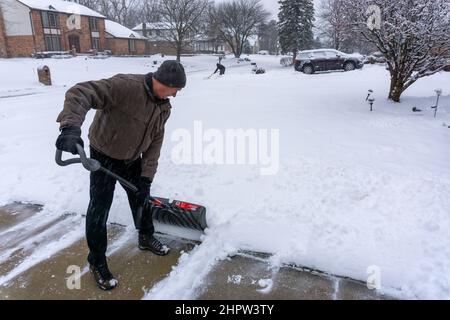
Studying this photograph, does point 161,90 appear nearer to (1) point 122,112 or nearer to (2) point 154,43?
(1) point 122,112

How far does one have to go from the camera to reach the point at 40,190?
411cm

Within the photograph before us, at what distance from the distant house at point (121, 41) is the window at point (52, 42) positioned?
6330mm

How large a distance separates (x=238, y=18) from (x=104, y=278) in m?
46.4

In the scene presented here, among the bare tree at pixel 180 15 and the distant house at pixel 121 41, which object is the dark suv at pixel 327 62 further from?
the distant house at pixel 121 41

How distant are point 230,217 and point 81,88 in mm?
1802

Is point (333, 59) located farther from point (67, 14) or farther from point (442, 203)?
point (67, 14)

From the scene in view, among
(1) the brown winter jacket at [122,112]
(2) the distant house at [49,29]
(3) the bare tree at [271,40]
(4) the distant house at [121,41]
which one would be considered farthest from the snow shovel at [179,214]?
(3) the bare tree at [271,40]

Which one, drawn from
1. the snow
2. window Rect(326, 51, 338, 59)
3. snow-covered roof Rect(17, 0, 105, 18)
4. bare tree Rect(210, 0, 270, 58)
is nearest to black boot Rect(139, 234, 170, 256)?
the snow

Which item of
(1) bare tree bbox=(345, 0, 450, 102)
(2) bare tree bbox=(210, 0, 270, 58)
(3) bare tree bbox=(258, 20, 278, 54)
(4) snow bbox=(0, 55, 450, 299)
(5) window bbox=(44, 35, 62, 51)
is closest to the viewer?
(4) snow bbox=(0, 55, 450, 299)

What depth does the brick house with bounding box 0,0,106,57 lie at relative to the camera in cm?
3231

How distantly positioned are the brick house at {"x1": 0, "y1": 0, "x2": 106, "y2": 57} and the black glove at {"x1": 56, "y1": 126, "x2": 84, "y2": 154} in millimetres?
36343

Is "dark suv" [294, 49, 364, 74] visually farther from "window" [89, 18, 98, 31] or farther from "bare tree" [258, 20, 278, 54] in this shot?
"bare tree" [258, 20, 278, 54]

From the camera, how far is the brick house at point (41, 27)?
32312 mm

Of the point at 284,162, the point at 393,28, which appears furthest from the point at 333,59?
the point at 284,162
